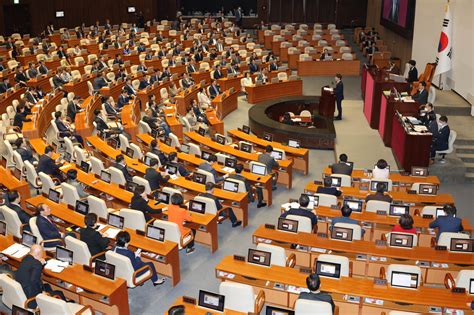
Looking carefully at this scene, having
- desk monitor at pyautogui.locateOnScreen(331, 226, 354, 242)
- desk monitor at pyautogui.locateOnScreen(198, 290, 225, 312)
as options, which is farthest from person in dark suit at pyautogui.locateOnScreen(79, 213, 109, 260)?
desk monitor at pyautogui.locateOnScreen(331, 226, 354, 242)

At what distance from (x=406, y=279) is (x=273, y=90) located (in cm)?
1693

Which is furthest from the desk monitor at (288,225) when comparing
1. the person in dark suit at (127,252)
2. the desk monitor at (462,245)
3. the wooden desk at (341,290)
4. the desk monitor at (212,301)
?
the desk monitor at (212,301)

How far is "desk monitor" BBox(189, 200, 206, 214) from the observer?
444 inches

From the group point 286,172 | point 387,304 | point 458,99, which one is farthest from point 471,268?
point 458,99

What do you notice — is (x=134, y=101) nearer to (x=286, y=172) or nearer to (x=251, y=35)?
(x=286, y=172)

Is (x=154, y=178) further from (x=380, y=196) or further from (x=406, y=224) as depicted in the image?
(x=406, y=224)

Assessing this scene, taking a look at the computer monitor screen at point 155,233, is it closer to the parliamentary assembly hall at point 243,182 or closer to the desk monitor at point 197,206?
the parliamentary assembly hall at point 243,182

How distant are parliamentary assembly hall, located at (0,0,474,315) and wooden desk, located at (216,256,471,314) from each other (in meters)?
0.03

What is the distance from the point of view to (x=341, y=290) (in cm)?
829

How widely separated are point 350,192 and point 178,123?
757 centimetres

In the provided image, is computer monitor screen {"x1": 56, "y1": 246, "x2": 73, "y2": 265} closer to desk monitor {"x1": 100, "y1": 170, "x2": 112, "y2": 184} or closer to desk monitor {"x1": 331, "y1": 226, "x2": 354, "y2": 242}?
desk monitor {"x1": 100, "y1": 170, "x2": 112, "y2": 184}

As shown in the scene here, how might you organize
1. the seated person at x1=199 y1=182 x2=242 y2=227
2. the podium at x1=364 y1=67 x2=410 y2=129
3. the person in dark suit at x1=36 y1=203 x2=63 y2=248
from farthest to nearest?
the podium at x1=364 y1=67 x2=410 y2=129 → the seated person at x1=199 y1=182 x2=242 y2=227 → the person in dark suit at x1=36 y1=203 x2=63 y2=248

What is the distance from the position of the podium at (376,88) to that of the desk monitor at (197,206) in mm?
9199

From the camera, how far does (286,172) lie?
48.2ft
